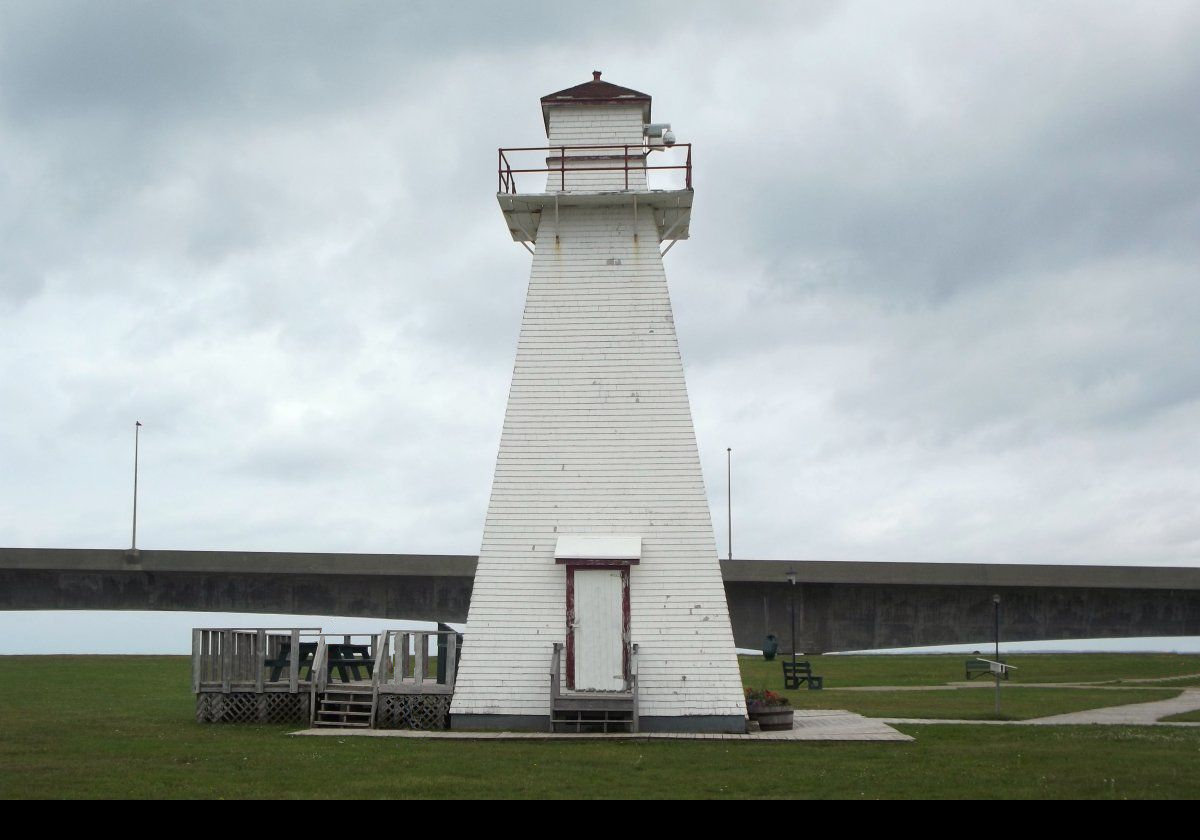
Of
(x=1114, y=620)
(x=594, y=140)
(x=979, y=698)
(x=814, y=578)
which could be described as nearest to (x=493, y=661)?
(x=594, y=140)

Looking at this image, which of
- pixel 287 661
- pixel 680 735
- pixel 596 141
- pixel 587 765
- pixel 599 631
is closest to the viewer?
pixel 587 765

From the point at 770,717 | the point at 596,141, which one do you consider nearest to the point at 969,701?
the point at 770,717

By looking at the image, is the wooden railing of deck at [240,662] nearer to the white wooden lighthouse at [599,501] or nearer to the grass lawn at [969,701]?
the white wooden lighthouse at [599,501]

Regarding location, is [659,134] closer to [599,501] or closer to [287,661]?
[599,501]

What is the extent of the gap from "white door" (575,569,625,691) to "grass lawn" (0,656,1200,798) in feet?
5.69

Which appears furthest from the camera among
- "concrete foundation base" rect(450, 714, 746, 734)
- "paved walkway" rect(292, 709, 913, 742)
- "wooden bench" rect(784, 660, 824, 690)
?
"wooden bench" rect(784, 660, 824, 690)

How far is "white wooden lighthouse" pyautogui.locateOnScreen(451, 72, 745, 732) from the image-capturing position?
19.7m

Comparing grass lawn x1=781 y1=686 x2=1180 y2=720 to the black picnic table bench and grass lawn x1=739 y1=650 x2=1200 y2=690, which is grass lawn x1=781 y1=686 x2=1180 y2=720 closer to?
grass lawn x1=739 y1=650 x2=1200 y2=690

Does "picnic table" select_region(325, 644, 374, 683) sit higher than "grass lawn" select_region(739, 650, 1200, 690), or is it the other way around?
"picnic table" select_region(325, 644, 374, 683)

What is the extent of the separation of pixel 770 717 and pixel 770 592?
19.8m

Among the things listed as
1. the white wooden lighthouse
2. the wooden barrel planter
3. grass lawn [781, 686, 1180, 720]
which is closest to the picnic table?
the white wooden lighthouse

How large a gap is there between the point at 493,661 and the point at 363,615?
20878mm

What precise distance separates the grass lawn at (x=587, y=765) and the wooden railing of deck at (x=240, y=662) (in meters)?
1.26

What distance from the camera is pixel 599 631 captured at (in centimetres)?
1973
